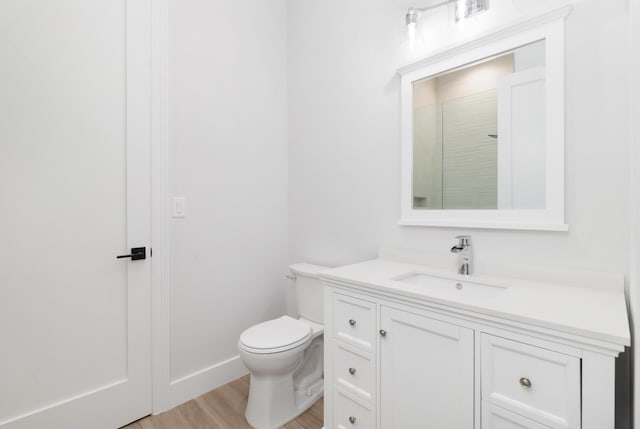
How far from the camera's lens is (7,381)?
1.33 m

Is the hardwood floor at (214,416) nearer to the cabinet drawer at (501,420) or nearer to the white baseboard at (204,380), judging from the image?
the white baseboard at (204,380)

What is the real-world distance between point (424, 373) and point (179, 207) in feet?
5.03

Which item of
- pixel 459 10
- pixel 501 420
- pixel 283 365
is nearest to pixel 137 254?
pixel 283 365

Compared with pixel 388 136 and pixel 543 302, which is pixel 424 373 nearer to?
pixel 543 302

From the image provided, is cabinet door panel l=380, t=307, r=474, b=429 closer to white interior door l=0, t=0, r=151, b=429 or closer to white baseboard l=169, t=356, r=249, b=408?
white baseboard l=169, t=356, r=249, b=408

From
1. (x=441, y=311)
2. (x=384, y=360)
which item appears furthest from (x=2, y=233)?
(x=441, y=311)

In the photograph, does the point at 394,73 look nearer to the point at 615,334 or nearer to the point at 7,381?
the point at 615,334

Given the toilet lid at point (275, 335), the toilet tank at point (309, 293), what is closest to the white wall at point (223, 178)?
the toilet tank at point (309, 293)

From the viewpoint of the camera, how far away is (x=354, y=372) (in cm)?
130

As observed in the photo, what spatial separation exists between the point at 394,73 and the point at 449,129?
1.53 feet

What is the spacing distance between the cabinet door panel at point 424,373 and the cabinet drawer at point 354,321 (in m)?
0.06

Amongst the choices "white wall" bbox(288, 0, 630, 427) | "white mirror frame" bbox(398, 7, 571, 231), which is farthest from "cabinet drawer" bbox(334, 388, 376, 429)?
"white mirror frame" bbox(398, 7, 571, 231)

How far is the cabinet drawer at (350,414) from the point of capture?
125cm

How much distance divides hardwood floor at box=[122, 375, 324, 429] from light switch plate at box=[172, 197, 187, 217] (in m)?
1.12
